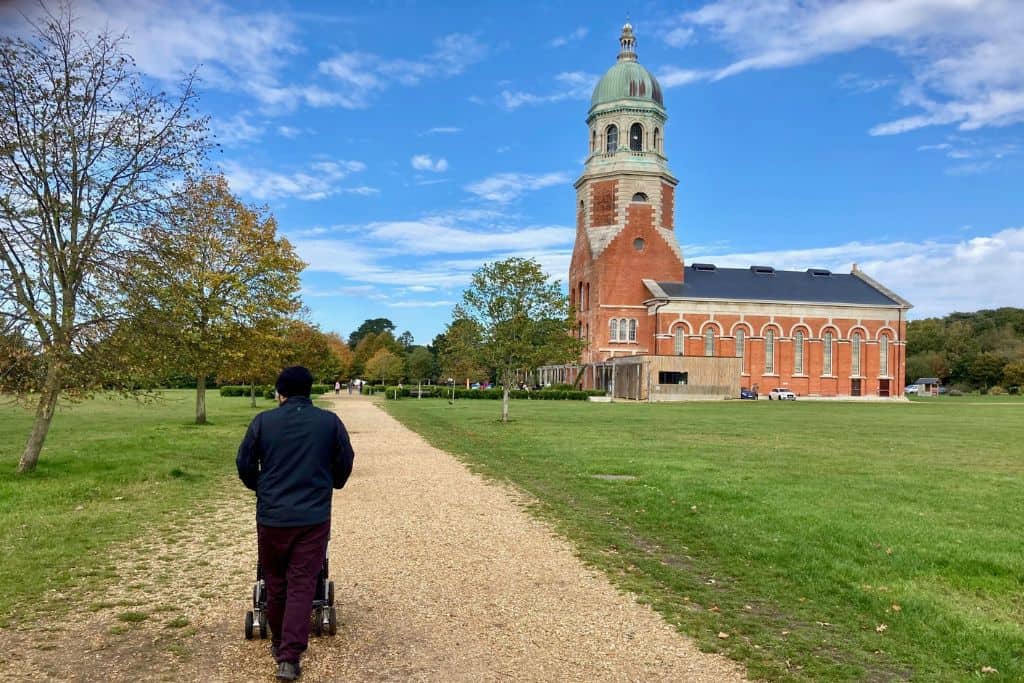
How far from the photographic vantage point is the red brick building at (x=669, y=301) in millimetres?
79625

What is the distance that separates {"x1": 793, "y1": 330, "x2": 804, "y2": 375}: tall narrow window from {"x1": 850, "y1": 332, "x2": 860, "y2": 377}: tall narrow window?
19.0 feet

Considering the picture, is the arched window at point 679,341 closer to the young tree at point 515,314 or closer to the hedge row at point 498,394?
the hedge row at point 498,394

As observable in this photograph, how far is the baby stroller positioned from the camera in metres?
6.07

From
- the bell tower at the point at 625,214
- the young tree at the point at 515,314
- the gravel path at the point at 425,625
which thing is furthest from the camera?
the bell tower at the point at 625,214

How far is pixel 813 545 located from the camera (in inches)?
374

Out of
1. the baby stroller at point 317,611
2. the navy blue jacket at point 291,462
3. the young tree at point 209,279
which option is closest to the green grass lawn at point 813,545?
the baby stroller at point 317,611

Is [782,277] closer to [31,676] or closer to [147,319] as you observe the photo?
[147,319]

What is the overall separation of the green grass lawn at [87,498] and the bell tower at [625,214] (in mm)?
59672

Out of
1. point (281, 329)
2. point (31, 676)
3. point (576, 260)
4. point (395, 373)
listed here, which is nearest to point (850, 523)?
point (31, 676)

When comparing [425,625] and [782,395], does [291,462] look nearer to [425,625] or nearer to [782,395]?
[425,625]

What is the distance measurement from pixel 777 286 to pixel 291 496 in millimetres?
84786

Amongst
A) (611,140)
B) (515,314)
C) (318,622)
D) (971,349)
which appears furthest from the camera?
(971,349)

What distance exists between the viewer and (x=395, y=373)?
109 m

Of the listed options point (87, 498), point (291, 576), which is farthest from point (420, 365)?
point (291, 576)
